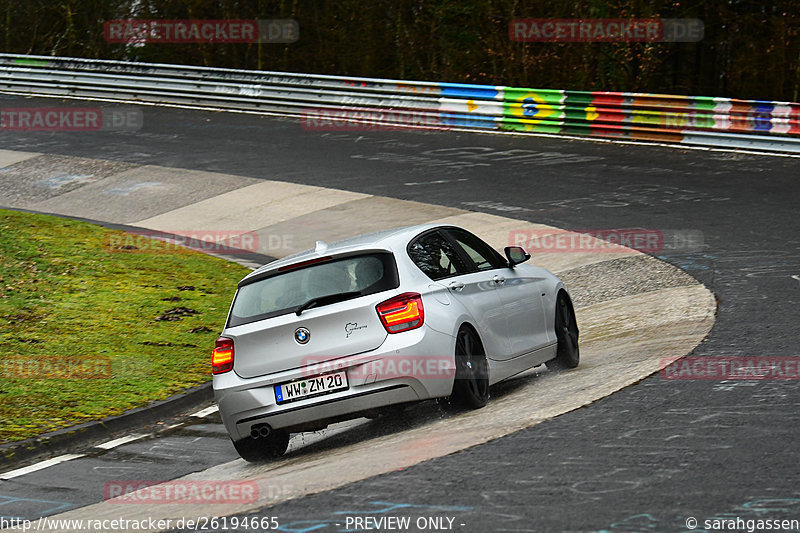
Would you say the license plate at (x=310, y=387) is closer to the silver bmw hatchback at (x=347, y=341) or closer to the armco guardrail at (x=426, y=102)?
the silver bmw hatchback at (x=347, y=341)

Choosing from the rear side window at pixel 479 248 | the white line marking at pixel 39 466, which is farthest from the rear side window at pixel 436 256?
the white line marking at pixel 39 466

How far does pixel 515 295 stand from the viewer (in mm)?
9125

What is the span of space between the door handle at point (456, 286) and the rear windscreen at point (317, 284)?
0.52 m

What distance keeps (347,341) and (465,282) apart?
1238 mm

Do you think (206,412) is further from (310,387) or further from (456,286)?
(456,286)

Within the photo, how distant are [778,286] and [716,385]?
4351mm

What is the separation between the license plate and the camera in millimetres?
7691

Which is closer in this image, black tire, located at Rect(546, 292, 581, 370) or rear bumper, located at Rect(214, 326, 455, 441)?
rear bumper, located at Rect(214, 326, 455, 441)

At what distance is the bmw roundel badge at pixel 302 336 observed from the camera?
7.76m

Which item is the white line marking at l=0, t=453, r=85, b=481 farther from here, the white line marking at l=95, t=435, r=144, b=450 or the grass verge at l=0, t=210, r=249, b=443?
the grass verge at l=0, t=210, r=249, b=443

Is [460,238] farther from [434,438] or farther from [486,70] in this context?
[486,70]

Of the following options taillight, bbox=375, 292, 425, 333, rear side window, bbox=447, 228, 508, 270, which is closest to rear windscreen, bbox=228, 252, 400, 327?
taillight, bbox=375, 292, 425, 333

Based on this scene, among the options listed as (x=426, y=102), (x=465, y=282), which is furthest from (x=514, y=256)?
(x=426, y=102)

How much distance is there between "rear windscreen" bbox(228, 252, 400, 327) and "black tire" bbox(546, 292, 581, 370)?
2357 millimetres
